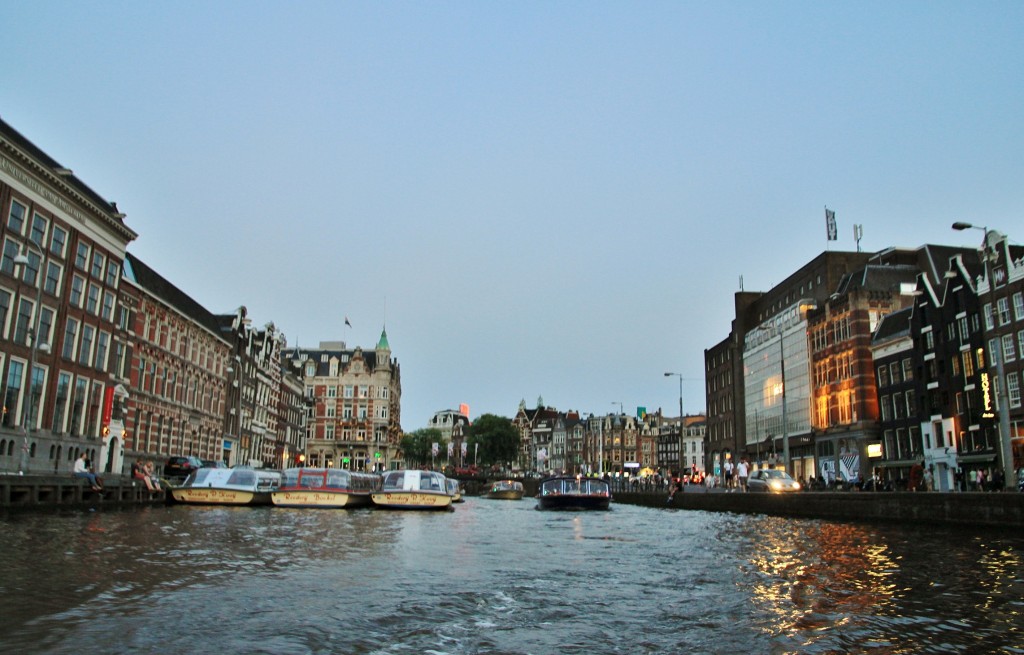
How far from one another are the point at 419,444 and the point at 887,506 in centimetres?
16213

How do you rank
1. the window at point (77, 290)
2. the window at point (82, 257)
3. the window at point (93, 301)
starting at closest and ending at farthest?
the window at point (77, 290)
the window at point (82, 257)
the window at point (93, 301)

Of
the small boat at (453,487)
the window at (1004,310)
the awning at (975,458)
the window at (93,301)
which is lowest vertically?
the small boat at (453,487)

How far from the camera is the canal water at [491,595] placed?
9961 millimetres

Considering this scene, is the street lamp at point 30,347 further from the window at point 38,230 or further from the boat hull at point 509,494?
the boat hull at point 509,494

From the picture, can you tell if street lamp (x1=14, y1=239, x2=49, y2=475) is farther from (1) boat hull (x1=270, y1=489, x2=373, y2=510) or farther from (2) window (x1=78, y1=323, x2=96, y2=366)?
(1) boat hull (x1=270, y1=489, x2=373, y2=510)

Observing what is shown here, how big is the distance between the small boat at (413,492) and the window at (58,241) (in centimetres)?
2489

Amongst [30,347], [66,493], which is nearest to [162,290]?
[30,347]

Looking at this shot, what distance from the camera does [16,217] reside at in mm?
45781

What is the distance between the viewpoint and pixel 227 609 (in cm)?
1170

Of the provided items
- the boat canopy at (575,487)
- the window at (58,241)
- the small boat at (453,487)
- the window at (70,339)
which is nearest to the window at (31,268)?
the window at (58,241)

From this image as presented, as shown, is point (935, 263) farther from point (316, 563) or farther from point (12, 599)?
point (12, 599)

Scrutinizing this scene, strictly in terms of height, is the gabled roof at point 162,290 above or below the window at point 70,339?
above

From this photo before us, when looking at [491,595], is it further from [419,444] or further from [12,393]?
[419,444]

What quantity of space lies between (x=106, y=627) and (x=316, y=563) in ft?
25.7
